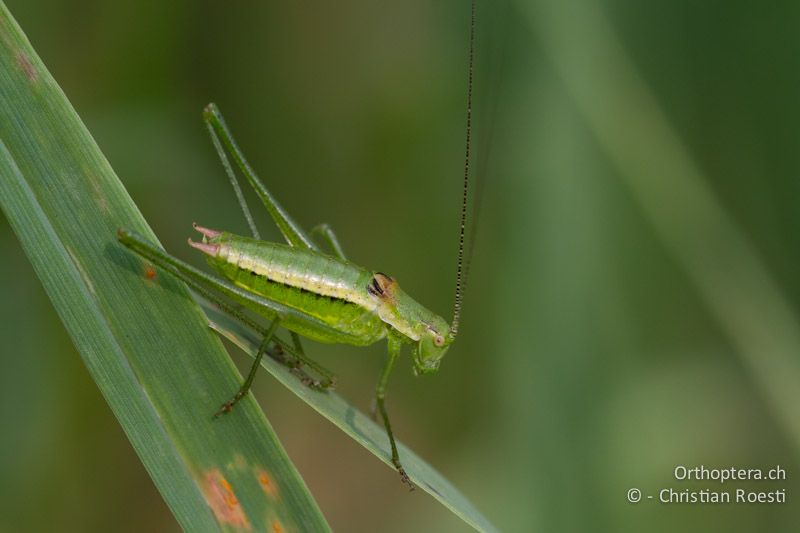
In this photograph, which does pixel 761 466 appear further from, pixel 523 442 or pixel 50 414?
pixel 50 414

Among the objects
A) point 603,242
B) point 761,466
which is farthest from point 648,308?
point 761,466

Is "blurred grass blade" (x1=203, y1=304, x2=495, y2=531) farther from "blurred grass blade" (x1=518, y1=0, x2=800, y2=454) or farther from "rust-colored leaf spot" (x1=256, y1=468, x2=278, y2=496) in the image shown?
"blurred grass blade" (x1=518, y1=0, x2=800, y2=454)

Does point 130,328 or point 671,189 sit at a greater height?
point 671,189

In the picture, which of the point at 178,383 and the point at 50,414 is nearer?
the point at 178,383

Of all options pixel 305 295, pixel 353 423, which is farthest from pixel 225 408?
pixel 305 295

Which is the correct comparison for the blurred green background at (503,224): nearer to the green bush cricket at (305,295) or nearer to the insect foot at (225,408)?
the green bush cricket at (305,295)

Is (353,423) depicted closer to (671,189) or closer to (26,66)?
(26,66)
